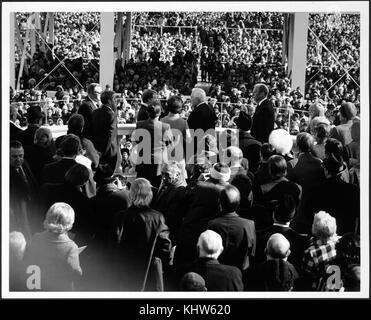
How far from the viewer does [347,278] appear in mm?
5016

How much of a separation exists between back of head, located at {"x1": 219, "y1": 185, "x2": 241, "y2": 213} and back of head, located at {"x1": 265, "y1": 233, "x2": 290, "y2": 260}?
33 centimetres

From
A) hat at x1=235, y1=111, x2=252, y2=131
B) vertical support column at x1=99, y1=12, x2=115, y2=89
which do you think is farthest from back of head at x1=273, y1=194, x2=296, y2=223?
vertical support column at x1=99, y1=12, x2=115, y2=89

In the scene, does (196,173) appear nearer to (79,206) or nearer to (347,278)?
(79,206)

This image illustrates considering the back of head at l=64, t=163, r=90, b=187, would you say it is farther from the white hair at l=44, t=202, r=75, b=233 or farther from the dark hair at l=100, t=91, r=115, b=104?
the dark hair at l=100, t=91, r=115, b=104

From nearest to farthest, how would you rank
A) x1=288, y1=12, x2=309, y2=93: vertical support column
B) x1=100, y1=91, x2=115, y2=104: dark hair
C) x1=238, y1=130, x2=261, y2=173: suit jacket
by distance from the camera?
1. x1=238, y1=130, x2=261, y2=173: suit jacket
2. x1=100, y1=91, x2=115, y2=104: dark hair
3. x1=288, y1=12, x2=309, y2=93: vertical support column

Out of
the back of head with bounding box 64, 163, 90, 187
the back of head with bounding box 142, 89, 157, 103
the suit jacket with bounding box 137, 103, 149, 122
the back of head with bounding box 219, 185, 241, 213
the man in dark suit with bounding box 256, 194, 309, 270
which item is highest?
the back of head with bounding box 142, 89, 157, 103

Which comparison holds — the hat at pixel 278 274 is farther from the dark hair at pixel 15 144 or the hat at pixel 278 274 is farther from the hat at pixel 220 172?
the dark hair at pixel 15 144

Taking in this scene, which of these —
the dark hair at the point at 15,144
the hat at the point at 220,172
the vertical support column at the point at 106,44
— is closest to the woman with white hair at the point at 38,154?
the dark hair at the point at 15,144

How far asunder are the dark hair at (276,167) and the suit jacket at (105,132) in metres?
2.03

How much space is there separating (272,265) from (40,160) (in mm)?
2107

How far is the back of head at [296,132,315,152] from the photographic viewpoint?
5.75m

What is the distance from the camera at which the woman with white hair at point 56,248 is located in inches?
184

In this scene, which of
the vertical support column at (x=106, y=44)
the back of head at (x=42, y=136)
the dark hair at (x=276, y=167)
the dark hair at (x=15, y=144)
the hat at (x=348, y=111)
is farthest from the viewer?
the vertical support column at (x=106, y=44)

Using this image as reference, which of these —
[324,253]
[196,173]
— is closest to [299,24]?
[196,173]
